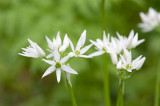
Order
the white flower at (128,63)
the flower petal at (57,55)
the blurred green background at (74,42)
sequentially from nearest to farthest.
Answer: the flower petal at (57,55) < the white flower at (128,63) < the blurred green background at (74,42)

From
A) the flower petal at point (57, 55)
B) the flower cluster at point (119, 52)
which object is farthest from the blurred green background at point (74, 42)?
the flower petal at point (57, 55)

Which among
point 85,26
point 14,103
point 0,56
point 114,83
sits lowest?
point 14,103

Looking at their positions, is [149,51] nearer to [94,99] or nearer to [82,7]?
[94,99]

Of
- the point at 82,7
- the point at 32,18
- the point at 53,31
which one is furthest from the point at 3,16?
the point at 82,7

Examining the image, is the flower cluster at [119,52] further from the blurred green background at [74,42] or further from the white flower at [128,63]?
the blurred green background at [74,42]

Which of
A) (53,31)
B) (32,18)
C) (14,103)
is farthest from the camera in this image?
(14,103)

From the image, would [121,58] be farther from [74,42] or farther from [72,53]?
[74,42]

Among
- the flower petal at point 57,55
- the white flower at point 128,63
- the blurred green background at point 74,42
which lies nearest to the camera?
the flower petal at point 57,55

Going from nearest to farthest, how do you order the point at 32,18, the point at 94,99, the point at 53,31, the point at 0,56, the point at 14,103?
1. the point at 53,31
2. the point at 32,18
3. the point at 94,99
4. the point at 0,56
5. the point at 14,103

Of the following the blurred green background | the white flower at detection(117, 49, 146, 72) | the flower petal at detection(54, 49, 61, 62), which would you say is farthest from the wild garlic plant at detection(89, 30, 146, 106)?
the blurred green background

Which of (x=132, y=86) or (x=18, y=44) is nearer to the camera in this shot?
(x=18, y=44)
